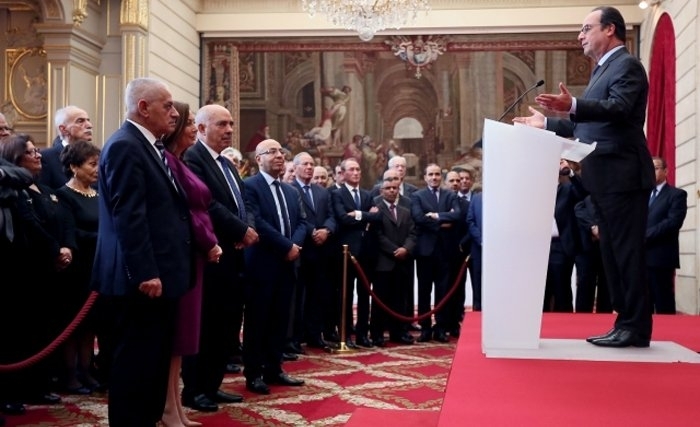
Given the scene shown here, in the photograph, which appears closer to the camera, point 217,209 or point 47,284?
point 217,209

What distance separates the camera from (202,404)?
4.95 metres

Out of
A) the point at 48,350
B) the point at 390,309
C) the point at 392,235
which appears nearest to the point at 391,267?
the point at 392,235

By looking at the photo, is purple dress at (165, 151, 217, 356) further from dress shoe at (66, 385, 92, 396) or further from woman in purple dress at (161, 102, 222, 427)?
dress shoe at (66, 385, 92, 396)

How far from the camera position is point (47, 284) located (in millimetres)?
5445

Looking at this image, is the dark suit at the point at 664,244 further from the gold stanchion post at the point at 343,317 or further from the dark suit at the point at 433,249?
the gold stanchion post at the point at 343,317

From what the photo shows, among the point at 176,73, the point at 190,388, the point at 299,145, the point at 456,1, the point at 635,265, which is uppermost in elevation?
the point at 456,1

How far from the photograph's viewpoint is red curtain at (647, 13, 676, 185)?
1219cm

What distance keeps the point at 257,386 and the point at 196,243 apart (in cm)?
174

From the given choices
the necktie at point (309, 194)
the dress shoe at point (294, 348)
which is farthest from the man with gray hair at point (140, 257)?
the necktie at point (309, 194)

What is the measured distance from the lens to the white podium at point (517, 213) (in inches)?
146

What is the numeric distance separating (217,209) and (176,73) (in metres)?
9.77

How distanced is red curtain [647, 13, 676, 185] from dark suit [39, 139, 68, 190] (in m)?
8.85

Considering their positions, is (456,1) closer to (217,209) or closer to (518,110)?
(518,110)

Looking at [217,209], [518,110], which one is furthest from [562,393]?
[518,110]
